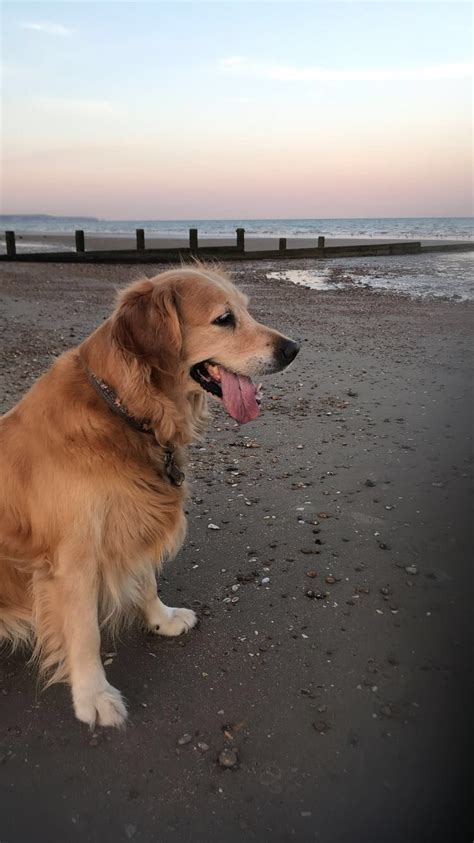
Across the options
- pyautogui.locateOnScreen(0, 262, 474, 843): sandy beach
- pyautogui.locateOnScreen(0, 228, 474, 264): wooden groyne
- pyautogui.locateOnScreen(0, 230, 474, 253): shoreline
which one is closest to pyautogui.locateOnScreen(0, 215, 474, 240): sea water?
pyautogui.locateOnScreen(0, 230, 474, 253): shoreline

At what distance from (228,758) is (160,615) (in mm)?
858

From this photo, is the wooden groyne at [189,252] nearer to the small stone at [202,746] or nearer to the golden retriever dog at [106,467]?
the golden retriever dog at [106,467]

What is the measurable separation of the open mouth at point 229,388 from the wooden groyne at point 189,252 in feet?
59.9

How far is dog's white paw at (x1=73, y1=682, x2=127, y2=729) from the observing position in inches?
94.7

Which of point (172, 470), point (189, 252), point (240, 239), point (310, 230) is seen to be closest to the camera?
point (172, 470)

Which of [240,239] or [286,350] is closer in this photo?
[286,350]

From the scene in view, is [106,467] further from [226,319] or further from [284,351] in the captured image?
[284,351]

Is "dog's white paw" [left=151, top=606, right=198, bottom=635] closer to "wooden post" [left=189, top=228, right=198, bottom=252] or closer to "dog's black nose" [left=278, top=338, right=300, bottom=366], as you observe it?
"dog's black nose" [left=278, top=338, right=300, bottom=366]

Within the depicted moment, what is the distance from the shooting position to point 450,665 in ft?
8.55

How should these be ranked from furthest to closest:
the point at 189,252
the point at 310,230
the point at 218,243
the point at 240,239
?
1. the point at 310,230
2. the point at 218,243
3. the point at 240,239
4. the point at 189,252

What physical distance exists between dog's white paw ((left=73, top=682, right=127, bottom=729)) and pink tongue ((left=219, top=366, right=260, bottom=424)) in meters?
1.39

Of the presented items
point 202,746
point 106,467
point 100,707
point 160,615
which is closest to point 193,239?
point 160,615

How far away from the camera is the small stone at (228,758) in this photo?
85.4 inches

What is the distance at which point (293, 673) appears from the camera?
260 cm
